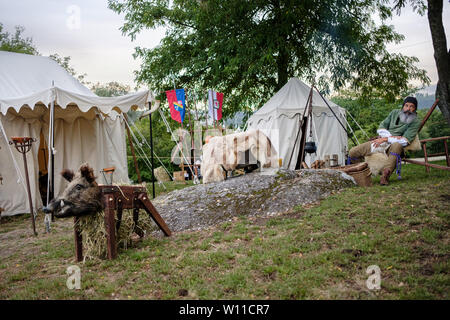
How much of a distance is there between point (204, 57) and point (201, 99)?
2.00m

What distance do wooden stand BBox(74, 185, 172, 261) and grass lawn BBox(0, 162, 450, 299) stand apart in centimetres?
19

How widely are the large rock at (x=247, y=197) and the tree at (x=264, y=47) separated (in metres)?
6.59

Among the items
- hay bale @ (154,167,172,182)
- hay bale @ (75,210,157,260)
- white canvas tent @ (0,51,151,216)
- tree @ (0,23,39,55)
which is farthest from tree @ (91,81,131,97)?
hay bale @ (75,210,157,260)

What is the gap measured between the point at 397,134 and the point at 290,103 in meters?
5.13

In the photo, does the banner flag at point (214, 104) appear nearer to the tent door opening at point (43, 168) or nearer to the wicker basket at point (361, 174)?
the tent door opening at point (43, 168)

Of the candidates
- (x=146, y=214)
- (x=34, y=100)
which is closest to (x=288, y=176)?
(x=146, y=214)

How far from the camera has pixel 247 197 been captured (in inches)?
195

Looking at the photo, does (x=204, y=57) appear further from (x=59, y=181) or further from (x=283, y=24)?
(x=59, y=181)

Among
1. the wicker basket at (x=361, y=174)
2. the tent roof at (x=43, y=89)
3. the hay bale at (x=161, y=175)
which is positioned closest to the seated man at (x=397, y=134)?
the wicker basket at (x=361, y=174)

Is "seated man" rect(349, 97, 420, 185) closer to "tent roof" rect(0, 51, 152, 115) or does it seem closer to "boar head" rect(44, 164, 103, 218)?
"boar head" rect(44, 164, 103, 218)

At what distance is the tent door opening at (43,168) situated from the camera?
825 centimetres

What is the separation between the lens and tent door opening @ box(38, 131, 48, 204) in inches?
325

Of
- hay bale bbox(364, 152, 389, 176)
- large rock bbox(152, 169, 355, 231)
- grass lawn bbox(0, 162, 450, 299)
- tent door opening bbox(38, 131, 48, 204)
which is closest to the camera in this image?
grass lawn bbox(0, 162, 450, 299)

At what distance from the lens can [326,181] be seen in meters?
5.46
